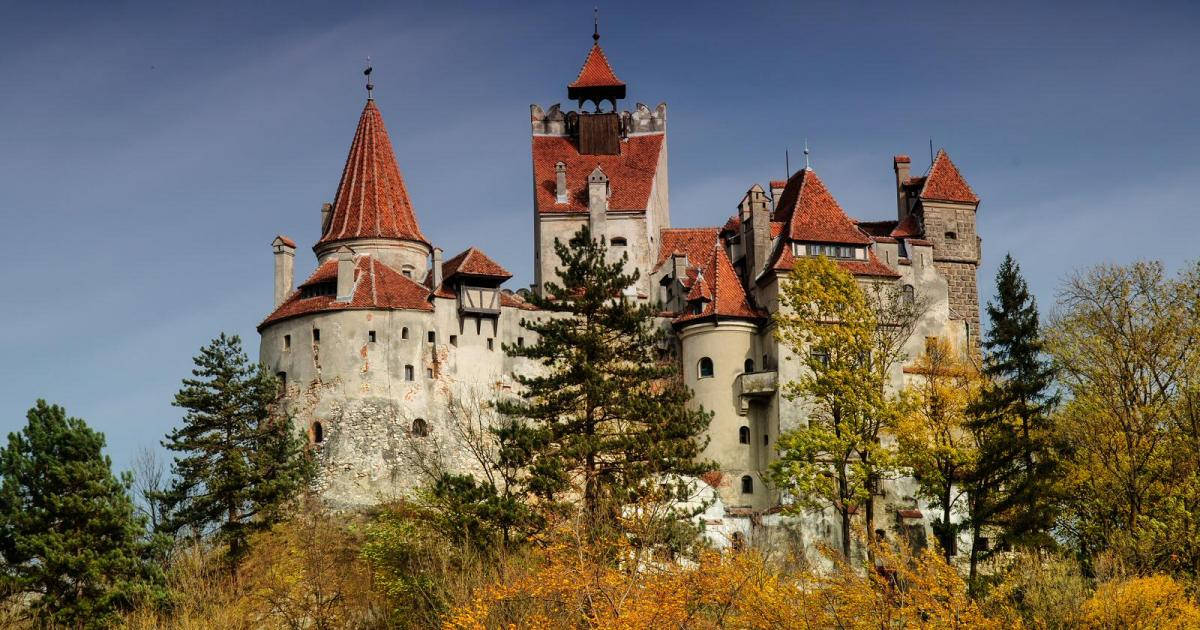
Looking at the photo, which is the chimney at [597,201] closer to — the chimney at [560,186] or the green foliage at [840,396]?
the chimney at [560,186]

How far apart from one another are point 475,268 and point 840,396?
20.7 meters

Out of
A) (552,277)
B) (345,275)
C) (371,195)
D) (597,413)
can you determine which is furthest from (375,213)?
(597,413)

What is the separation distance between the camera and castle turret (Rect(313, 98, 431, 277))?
221 ft

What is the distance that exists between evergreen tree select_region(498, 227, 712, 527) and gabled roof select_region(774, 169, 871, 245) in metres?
17.0

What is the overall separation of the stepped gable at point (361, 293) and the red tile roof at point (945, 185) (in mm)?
23014

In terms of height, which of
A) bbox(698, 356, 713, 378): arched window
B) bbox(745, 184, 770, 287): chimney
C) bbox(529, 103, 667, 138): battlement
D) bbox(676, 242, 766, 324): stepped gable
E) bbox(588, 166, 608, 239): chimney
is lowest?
bbox(698, 356, 713, 378): arched window

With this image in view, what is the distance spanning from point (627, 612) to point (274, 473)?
25.2 meters

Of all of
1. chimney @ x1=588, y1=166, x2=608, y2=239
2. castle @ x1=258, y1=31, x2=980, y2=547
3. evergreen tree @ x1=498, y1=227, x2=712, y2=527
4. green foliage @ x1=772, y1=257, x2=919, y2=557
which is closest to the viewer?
evergreen tree @ x1=498, y1=227, x2=712, y2=527

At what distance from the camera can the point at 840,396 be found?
164 ft

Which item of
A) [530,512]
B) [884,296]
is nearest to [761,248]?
[884,296]

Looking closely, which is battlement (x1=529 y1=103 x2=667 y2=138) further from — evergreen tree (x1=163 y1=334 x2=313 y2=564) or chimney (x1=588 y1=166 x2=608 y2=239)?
evergreen tree (x1=163 y1=334 x2=313 y2=564)

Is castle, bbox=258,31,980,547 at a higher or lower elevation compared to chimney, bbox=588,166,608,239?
lower

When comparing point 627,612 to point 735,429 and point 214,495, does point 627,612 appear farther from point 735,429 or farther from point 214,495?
point 735,429

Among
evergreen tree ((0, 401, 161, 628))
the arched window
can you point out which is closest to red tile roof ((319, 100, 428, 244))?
the arched window
